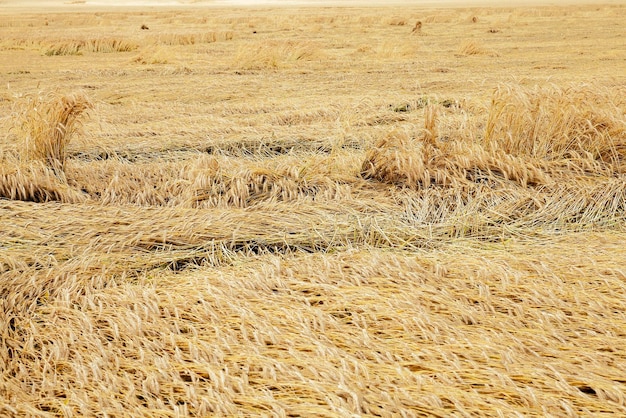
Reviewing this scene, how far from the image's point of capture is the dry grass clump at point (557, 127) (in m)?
4.65

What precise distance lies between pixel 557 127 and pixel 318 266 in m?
2.62

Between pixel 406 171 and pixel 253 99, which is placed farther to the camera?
pixel 253 99

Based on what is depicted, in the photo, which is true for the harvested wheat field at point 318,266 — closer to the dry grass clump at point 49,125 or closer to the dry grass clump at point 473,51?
the dry grass clump at point 49,125

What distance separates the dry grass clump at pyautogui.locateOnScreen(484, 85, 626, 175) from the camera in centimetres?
465

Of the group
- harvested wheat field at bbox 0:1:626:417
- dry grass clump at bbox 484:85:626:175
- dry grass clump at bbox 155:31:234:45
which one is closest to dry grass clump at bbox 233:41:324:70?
harvested wheat field at bbox 0:1:626:417

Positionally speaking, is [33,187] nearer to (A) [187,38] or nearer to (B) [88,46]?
(B) [88,46]

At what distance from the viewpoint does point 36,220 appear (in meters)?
3.63

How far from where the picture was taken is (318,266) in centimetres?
310

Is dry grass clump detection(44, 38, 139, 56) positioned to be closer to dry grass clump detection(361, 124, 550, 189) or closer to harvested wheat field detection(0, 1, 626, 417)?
harvested wheat field detection(0, 1, 626, 417)

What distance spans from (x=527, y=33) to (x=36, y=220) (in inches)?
812

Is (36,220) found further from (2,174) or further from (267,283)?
(267,283)

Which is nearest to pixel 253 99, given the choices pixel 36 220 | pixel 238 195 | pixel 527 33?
pixel 238 195

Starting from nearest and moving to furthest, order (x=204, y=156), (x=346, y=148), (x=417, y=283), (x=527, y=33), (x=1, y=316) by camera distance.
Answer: (x=1, y=316) < (x=417, y=283) < (x=204, y=156) < (x=346, y=148) < (x=527, y=33)

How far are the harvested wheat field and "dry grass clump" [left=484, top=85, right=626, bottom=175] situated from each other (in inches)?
0.7
